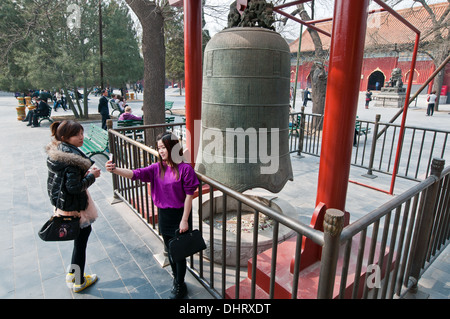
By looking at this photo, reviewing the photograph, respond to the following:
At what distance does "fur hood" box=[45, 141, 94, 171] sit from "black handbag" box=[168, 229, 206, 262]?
963mm

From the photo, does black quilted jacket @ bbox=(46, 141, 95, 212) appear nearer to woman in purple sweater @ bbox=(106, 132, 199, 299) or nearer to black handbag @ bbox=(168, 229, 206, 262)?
woman in purple sweater @ bbox=(106, 132, 199, 299)

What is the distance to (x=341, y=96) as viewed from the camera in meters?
2.28

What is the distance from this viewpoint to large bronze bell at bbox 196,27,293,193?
2662 mm

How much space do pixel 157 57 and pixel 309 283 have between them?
6698 mm

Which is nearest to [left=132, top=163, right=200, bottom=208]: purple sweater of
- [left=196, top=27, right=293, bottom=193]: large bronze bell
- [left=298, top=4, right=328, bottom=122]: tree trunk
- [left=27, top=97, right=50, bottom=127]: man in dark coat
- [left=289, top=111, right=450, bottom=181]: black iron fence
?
[left=196, top=27, right=293, bottom=193]: large bronze bell

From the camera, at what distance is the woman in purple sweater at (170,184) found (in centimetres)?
230

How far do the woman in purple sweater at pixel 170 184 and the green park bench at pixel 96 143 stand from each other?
4.78m

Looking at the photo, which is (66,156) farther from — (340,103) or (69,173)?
(340,103)

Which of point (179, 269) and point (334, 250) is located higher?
point (334, 250)

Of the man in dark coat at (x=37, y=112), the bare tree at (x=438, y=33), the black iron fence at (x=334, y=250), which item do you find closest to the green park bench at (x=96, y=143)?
the black iron fence at (x=334, y=250)

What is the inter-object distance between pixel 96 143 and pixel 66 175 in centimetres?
555

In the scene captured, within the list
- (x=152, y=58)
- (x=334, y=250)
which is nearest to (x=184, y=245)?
(x=334, y=250)

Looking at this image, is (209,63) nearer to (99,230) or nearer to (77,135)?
(77,135)
